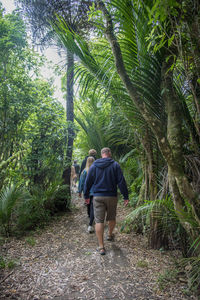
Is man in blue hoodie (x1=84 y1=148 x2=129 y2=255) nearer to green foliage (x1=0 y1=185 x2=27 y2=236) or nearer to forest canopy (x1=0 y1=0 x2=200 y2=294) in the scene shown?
forest canopy (x1=0 y1=0 x2=200 y2=294)

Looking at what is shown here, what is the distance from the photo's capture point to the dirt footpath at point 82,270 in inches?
103

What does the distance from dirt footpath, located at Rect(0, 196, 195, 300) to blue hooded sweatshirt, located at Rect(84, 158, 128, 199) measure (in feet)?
3.41

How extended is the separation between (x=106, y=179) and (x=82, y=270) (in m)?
1.51

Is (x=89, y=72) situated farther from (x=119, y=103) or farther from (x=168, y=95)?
(x=168, y=95)

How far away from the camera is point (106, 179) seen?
393 centimetres

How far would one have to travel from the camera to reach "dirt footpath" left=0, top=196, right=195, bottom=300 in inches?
103

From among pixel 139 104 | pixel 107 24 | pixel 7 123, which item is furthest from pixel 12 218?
pixel 107 24

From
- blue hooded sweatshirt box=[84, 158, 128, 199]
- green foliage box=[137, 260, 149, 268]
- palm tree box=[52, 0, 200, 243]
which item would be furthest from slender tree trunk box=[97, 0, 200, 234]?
blue hooded sweatshirt box=[84, 158, 128, 199]

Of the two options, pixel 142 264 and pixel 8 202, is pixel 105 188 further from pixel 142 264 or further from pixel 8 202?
pixel 8 202

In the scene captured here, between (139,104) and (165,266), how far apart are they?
7.81 feet

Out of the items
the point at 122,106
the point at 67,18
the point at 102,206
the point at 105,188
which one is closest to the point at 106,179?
the point at 105,188

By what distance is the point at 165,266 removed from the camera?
10.2 ft

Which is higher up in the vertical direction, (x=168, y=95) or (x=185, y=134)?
(x=168, y=95)

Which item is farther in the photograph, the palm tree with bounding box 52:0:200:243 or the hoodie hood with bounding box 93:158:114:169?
the hoodie hood with bounding box 93:158:114:169
